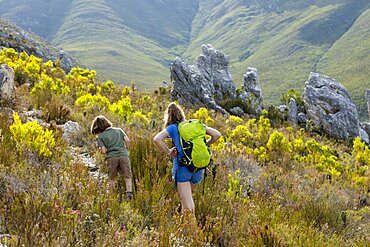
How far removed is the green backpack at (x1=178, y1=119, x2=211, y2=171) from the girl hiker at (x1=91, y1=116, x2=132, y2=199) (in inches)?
36.1

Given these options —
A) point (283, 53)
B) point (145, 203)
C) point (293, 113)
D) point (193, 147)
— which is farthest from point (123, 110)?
point (283, 53)

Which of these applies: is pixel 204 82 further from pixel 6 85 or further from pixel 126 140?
pixel 126 140

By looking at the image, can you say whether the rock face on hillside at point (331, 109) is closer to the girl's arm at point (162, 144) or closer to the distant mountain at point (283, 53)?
the girl's arm at point (162, 144)

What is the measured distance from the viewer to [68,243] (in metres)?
2.68

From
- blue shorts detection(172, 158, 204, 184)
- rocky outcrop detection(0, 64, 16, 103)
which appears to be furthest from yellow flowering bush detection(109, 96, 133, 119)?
blue shorts detection(172, 158, 204, 184)

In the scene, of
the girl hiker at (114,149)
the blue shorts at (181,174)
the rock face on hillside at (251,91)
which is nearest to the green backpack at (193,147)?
the blue shorts at (181,174)

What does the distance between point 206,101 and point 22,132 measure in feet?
46.5

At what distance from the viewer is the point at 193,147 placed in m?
4.51

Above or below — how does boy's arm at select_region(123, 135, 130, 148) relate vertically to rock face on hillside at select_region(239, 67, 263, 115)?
above

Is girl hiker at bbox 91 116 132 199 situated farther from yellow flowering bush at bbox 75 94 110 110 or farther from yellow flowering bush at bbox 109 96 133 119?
yellow flowering bush at bbox 75 94 110 110

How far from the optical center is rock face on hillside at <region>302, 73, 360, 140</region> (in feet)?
61.3

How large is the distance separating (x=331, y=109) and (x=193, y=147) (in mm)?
16825

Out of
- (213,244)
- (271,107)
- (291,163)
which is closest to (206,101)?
(271,107)

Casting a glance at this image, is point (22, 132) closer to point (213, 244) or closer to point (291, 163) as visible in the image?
point (213, 244)
